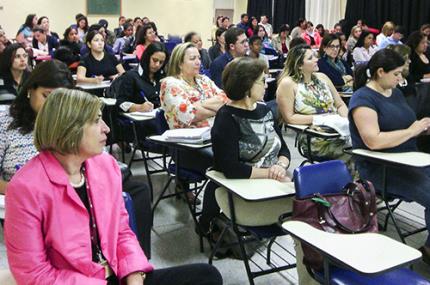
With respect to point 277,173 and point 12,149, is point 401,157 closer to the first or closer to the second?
point 277,173

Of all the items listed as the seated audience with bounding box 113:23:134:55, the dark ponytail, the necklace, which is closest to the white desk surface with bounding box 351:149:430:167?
the dark ponytail

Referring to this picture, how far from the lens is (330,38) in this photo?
502 centimetres

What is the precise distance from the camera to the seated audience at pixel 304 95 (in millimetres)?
3418

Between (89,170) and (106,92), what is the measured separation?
315cm

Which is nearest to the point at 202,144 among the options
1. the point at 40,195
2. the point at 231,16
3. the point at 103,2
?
the point at 40,195

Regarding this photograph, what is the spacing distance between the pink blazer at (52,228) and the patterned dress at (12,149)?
70 cm

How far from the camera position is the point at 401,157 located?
101 inches

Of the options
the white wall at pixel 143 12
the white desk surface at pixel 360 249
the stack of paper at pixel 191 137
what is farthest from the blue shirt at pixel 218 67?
the white wall at pixel 143 12

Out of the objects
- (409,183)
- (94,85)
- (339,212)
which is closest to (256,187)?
(339,212)

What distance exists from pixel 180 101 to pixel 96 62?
262 centimetres

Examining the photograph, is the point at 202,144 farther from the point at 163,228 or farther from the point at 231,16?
the point at 231,16

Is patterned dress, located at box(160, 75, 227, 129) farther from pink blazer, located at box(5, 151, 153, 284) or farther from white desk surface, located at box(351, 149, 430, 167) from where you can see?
pink blazer, located at box(5, 151, 153, 284)

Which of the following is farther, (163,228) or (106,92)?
(106,92)

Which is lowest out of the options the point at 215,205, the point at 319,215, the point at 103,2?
the point at 215,205
